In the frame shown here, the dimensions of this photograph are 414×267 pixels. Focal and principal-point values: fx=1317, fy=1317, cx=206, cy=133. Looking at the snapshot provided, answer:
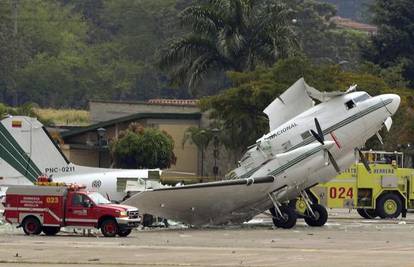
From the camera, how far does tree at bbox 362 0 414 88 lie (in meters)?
94.8

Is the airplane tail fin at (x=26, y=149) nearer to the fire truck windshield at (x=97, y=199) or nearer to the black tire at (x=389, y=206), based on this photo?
the fire truck windshield at (x=97, y=199)

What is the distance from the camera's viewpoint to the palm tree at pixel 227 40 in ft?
237

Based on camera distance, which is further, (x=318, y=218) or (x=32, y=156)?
(x=318, y=218)

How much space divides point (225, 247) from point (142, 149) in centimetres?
3735

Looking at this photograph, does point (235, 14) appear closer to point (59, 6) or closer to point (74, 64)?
point (74, 64)

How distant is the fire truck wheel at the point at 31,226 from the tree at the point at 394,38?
54.6m

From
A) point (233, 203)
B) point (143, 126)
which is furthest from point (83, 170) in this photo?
point (143, 126)

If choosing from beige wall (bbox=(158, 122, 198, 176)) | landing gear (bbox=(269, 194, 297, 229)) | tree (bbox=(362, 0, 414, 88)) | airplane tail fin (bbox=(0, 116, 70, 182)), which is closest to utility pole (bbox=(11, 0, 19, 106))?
tree (bbox=(362, 0, 414, 88))

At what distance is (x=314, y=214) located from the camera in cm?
4734

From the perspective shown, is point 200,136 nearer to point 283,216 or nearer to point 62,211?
point 283,216

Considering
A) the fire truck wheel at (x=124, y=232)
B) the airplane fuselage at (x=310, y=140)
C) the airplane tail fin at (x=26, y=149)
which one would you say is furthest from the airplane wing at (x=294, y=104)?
the fire truck wheel at (x=124, y=232)

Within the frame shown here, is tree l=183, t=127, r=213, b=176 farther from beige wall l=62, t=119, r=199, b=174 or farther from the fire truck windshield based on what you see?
the fire truck windshield

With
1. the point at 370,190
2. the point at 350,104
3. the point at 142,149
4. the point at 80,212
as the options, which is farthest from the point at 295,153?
the point at 142,149

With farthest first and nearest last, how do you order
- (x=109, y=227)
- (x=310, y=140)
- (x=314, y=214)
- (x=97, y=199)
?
(x=314, y=214) → (x=310, y=140) → (x=97, y=199) → (x=109, y=227)
